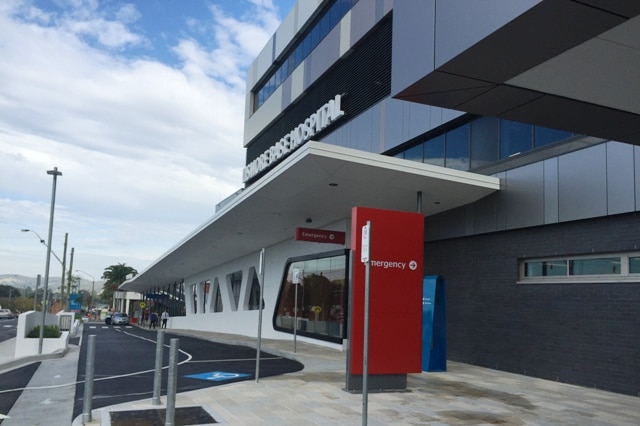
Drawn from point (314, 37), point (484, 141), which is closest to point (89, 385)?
point (484, 141)

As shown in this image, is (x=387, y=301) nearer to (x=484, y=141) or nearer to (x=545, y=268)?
(x=545, y=268)

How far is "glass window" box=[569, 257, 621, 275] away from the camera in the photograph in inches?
482

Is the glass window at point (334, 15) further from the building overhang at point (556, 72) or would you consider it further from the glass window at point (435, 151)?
the building overhang at point (556, 72)

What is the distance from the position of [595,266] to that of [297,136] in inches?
700

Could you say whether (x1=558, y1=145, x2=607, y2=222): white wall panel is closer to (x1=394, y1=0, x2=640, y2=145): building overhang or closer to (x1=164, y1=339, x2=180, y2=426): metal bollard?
(x1=394, y1=0, x2=640, y2=145): building overhang

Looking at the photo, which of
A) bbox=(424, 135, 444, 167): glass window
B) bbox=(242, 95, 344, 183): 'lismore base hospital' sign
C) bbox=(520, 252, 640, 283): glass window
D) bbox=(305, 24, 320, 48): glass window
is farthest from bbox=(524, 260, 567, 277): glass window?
bbox=(305, 24, 320, 48): glass window

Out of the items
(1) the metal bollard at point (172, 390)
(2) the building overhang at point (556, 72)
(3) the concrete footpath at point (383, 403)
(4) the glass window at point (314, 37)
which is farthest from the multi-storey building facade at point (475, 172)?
(1) the metal bollard at point (172, 390)

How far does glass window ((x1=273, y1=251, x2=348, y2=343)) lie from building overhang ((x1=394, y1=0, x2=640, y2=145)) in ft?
42.3

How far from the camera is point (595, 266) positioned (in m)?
12.6

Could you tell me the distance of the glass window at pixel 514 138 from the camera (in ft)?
48.4

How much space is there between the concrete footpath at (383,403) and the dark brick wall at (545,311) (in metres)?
0.56

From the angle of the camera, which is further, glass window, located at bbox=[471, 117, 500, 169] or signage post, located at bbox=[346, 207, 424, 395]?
glass window, located at bbox=[471, 117, 500, 169]

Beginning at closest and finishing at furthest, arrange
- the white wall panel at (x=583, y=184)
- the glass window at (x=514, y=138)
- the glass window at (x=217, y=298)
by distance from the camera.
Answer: the white wall panel at (x=583, y=184)
the glass window at (x=514, y=138)
the glass window at (x=217, y=298)

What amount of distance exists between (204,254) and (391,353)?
79.9ft
